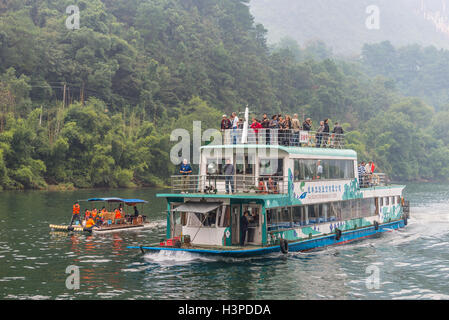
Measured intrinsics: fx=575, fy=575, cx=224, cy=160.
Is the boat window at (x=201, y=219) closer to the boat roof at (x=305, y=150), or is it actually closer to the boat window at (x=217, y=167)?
the boat window at (x=217, y=167)

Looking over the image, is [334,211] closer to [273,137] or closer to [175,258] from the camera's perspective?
[273,137]

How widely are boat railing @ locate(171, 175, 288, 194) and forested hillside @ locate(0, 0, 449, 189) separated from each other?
45.8m

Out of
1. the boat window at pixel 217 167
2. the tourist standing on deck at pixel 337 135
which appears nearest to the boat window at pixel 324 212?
the tourist standing on deck at pixel 337 135

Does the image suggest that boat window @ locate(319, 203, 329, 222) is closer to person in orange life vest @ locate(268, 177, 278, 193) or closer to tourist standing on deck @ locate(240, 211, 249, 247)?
person in orange life vest @ locate(268, 177, 278, 193)

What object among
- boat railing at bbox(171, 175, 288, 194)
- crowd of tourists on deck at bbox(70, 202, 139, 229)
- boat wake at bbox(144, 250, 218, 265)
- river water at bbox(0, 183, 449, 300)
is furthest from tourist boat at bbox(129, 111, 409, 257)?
crowd of tourists on deck at bbox(70, 202, 139, 229)

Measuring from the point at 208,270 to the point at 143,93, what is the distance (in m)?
81.4

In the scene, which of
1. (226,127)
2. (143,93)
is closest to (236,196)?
(226,127)

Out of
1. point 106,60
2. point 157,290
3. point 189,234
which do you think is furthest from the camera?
point 106,60

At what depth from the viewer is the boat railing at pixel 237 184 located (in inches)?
1099
